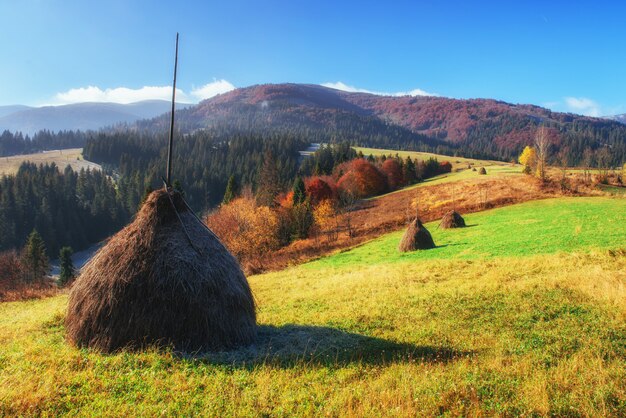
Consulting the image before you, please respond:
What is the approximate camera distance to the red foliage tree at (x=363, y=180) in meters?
95.8

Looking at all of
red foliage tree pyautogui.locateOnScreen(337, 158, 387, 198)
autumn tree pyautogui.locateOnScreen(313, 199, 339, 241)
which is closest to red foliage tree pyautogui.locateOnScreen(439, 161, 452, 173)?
red foliage tree pyautogui.locateOnScreen(337, 158, 387, 198)

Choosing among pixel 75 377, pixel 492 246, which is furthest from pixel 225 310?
pixel 492 246

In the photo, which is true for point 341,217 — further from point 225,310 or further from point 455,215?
point 225,310

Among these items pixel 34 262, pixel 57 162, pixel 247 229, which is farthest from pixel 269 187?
pixel 57 162

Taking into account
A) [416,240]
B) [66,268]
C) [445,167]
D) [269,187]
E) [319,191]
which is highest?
[445,167]

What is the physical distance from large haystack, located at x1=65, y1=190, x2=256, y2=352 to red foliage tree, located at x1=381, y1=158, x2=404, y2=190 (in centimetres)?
9761

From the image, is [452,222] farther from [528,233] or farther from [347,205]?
[347,205]

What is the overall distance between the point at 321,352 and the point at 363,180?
91.5m

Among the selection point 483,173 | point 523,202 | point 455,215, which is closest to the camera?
point 455,215

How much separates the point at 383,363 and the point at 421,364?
892mm

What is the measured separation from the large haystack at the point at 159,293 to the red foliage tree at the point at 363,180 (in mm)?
83145

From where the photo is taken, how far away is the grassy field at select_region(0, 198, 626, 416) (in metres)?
6.54

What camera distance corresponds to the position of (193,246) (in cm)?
1037

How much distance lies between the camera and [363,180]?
99.5m
